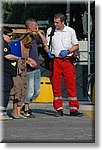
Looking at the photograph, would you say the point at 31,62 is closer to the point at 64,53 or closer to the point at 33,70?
the point at 33,70

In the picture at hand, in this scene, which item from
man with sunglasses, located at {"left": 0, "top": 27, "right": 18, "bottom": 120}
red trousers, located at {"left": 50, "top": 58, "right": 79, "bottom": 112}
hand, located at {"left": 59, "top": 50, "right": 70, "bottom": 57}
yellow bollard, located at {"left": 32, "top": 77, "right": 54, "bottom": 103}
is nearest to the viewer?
man with sunglasses, located at {"left": 0, "top": 27, "right": 18, "bottom": 120}

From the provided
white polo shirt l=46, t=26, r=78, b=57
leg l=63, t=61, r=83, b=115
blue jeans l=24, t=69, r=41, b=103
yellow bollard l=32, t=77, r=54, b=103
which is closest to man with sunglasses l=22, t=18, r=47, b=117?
blue jeans l=24, t=69, r=41, b=103

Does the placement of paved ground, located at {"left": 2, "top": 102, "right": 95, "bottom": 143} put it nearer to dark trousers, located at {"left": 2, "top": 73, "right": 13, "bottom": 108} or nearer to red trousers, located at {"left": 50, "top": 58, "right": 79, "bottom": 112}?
red trousers, located at {"left": 50, "top": 58, "right": 79, "bottom": 112}

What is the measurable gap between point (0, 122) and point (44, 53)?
5.83ft

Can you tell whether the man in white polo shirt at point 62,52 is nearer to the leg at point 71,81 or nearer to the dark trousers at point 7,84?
the leg at point 71,81

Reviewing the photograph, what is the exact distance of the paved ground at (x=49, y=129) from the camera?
6930 millimetres

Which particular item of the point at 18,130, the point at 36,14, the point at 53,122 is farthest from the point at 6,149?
the point at 36,14

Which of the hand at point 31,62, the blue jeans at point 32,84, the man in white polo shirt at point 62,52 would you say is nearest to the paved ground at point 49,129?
the blue jeans at point 32,84

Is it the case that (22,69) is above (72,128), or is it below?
above

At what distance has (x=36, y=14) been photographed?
111ft

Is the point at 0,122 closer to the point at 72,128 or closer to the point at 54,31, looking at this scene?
the point at 72,128

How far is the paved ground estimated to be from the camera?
22.7ft

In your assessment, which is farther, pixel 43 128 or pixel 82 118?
pixel 82 118

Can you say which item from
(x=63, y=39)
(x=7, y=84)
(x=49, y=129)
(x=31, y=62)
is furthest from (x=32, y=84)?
(x=49, y=129)
